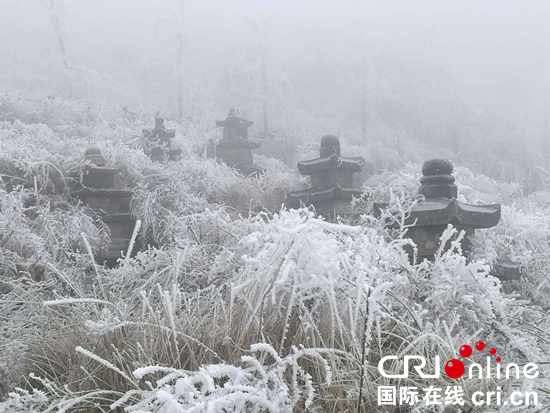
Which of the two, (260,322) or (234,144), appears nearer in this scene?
(260,322)

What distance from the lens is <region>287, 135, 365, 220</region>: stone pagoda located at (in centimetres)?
609

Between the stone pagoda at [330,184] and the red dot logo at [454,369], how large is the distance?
422cm

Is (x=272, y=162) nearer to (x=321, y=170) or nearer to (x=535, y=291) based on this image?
(x=321, y=170)

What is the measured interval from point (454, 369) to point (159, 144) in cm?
1029

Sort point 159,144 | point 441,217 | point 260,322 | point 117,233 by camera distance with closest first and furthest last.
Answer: point 260,322 < point 441,217 < point 117,233 < point 159,144

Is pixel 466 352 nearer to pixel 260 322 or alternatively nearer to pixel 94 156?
pixel 260 322

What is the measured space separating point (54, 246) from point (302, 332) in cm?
288

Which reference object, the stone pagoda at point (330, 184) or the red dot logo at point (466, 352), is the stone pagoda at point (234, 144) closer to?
the stone pagoda at point (330, 184)

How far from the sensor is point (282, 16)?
4056 cm

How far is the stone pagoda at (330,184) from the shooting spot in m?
6.09

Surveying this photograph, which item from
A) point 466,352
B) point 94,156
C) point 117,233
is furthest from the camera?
point 94,156

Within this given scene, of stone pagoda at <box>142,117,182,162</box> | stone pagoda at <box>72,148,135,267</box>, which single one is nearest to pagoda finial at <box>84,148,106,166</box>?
stone pagoda at <box>72,148,135,267</box>

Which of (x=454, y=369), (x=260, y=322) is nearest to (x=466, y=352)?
(x=454, y=369)

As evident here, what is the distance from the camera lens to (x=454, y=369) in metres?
1.70
